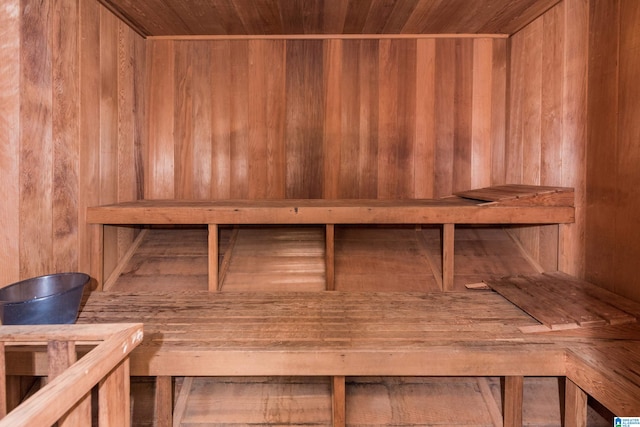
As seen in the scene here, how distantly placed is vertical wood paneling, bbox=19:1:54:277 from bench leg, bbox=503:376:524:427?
6.18 ft

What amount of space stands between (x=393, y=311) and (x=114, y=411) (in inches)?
43.3

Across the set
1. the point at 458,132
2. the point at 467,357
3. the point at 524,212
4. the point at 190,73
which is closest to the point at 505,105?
the point at 458,132

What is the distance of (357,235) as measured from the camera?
2447 mm

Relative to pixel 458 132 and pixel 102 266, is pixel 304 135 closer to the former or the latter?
pixel 458 132

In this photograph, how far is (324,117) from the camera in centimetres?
262

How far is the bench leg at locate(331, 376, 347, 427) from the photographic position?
4.52 feet

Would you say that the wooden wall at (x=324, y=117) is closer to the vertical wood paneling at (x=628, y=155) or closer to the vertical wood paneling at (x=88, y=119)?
the vertical wood paneling at (x=88, y=119)

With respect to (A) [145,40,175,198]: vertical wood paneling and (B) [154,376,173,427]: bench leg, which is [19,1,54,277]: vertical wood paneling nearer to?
(B) [154,376,173,427]: bench leg

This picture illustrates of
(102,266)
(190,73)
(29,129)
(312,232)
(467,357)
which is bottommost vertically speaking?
(467,357)

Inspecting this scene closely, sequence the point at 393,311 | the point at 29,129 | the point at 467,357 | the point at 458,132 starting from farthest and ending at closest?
the point at 458,132 < the point at 393,311 < the point at 29,129 < the point at 467,357

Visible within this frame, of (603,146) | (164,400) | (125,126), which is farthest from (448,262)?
(125,126)

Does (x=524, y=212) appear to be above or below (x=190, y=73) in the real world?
below

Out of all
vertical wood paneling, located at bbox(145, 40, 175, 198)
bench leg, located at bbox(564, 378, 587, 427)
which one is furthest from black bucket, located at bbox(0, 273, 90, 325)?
bench leg, located at bbox(564, 378, 587, 427)

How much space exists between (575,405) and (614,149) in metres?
1.11
